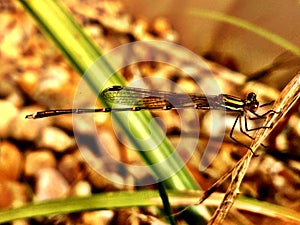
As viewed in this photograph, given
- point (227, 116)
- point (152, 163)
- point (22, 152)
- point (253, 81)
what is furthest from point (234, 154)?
point (22, 152)

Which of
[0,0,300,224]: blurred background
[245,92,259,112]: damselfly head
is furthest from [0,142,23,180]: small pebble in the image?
[245,92,259,112]: damselfly head

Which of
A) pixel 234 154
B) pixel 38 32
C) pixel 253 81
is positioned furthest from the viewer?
pixel 38 32

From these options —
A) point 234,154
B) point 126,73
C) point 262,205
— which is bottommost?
point 262,205

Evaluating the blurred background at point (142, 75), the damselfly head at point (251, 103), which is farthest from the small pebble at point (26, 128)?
the damselfly head at point (251, 103)

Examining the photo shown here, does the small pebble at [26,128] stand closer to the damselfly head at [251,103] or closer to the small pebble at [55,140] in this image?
the small pebble at [55,140]

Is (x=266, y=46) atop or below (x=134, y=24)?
below

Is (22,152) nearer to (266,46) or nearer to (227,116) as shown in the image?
(227,116)

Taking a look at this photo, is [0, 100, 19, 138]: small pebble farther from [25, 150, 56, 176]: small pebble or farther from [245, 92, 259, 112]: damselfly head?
[245, 92, 259, 112]: damselfly head
